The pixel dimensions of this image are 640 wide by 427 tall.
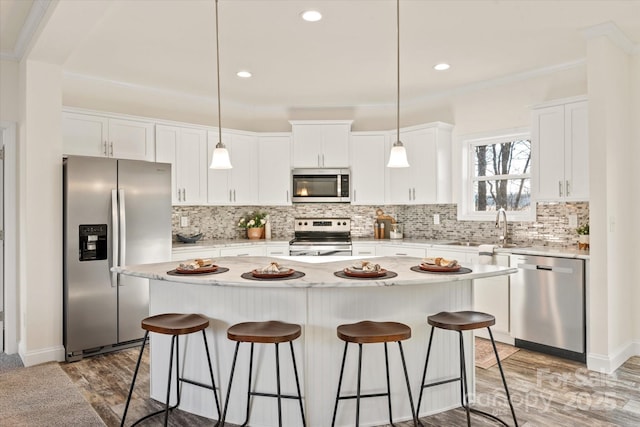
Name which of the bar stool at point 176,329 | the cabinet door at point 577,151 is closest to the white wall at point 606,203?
the cabinet door at point 577,151

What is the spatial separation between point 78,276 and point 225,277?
201cm

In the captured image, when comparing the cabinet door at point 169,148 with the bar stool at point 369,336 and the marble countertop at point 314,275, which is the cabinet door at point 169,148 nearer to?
the marble countertop at point 314,275

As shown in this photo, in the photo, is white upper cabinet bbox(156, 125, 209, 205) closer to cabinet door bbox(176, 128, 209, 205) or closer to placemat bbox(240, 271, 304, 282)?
cabinet door bbox(176, 128, 209, 205)

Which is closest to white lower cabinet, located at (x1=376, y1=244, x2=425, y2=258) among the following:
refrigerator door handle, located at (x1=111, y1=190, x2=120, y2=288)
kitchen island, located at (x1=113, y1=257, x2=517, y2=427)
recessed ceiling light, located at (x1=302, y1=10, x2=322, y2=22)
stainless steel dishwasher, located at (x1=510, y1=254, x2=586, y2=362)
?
stainless steel dishwasher, located at (x1=510, y1=254, x2=586, y2=362)

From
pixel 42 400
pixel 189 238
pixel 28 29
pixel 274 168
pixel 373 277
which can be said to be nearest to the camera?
pixel 373 277

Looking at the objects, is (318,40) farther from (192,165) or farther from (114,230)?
(114,230)

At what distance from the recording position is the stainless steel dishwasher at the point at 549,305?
368cm

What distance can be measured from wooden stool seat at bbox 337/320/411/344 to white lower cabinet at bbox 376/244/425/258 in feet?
8.73

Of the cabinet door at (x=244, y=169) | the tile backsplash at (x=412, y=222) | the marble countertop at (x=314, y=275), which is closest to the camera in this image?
the marble countertop at (x=314, y=275)

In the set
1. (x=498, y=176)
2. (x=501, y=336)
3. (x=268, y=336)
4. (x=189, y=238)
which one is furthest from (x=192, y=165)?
(x=501, y=336)

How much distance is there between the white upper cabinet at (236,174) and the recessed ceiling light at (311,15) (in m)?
2.42

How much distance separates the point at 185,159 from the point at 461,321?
3.73 meters

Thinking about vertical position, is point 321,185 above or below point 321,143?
below

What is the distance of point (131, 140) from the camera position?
183 inches
